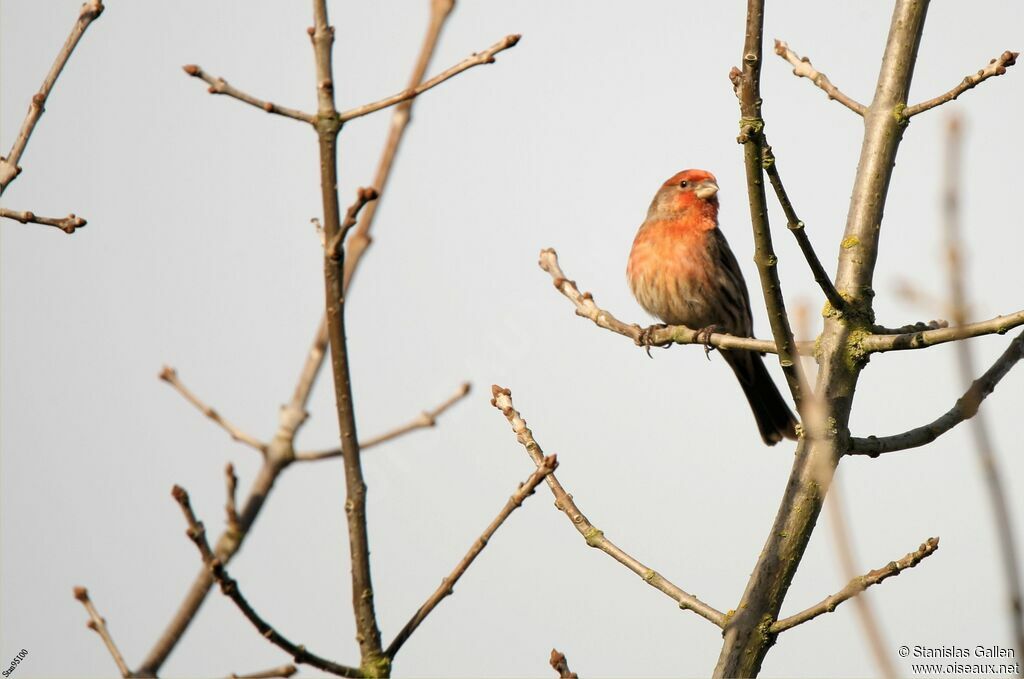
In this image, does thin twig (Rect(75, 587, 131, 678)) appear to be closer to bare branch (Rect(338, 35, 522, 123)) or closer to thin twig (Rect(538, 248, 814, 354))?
bare branch (Rect(338, 35, 522, 123))

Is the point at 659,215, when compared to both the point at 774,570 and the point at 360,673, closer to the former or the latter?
the point at 774,570

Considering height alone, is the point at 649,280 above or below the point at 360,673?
above

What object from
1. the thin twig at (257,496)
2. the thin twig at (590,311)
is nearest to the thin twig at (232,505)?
the thin twig at (257,496)

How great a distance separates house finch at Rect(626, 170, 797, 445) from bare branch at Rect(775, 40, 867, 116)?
331 cm

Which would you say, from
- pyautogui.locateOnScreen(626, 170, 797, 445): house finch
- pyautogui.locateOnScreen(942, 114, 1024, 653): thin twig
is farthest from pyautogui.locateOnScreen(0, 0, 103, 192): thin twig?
pyautogui.locateOnScreen(626, 170, 797, 445): house finch

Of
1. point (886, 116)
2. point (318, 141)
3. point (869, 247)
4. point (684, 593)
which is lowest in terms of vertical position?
point (684, 593)

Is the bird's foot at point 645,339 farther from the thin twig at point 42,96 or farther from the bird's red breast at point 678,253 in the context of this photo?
the thin twig at point 42,96

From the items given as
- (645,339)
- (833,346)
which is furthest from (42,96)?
(645,339)

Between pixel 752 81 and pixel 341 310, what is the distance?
151cm

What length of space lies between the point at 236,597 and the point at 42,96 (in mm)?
1715

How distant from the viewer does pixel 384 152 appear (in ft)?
12.0

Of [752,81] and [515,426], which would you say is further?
[515,426]

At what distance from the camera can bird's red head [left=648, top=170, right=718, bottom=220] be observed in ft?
31.3

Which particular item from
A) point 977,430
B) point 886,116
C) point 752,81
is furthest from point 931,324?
point 977,430
